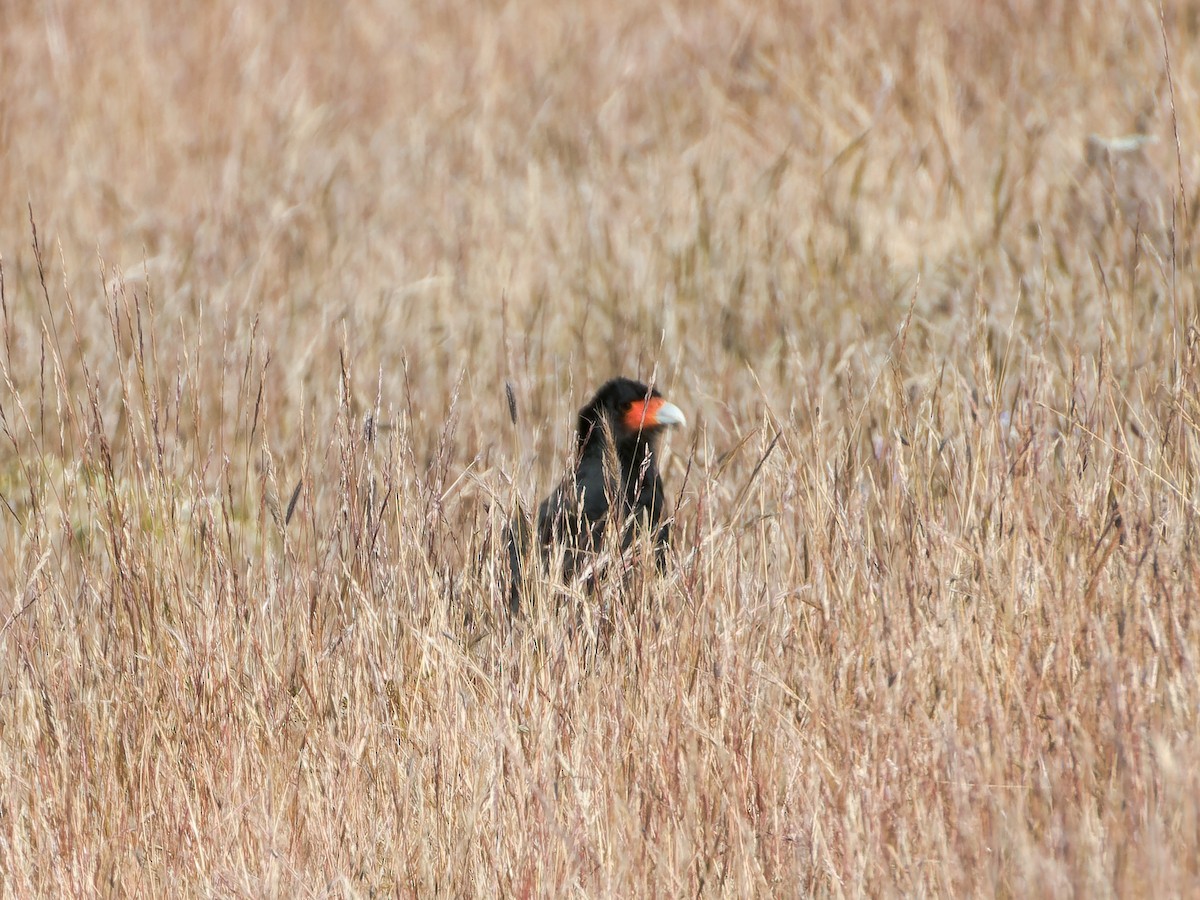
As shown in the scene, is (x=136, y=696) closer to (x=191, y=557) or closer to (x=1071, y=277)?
(x=191, y=557)

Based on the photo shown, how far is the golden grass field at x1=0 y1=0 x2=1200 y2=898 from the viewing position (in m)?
2.48

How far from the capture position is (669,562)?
11.0 ft

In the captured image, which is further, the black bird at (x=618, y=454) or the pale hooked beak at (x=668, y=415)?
the pale hooked beak at (x=668, y=415)

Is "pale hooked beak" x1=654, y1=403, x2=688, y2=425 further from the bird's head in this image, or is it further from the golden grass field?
the golden grass field

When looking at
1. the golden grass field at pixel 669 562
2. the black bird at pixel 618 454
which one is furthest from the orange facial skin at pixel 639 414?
the golden grass field at pixel 669 562

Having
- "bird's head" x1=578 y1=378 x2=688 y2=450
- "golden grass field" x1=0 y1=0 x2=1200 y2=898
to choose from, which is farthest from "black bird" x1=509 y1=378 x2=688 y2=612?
"golden grass field" x1=0 y1=0 x2=1200 y2=898

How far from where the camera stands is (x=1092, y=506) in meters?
3.00

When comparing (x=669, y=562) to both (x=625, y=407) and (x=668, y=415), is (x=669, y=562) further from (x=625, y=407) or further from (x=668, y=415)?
(x=625, y=407)

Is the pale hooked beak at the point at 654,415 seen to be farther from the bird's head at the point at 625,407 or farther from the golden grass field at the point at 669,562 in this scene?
the golden grass field at the point at 669,562

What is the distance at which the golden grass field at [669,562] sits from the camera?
2484 millimetres

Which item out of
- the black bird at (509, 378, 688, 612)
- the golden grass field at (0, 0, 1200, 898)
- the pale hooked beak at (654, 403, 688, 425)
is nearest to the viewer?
the golden grass field at (0, 0, 1200, 898)

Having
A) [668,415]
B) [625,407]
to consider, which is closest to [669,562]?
[668,415]

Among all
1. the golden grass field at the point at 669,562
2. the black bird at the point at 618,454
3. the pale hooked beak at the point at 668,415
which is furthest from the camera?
the pale hooked beak at the point at 668,415

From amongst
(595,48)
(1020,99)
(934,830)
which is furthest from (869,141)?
(934,830)
